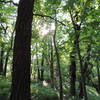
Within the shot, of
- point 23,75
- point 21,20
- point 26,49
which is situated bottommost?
point 23,75

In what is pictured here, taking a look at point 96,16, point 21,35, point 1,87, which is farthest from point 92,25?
point 1,87

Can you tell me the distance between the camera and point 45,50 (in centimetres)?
1631

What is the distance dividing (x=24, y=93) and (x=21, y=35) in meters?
1.09

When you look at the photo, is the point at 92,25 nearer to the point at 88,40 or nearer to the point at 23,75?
the point at 88,40

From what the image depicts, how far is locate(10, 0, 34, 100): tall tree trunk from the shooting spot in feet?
8.42

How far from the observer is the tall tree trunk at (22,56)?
2566mm

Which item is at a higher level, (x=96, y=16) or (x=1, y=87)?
(x=96, y=16)

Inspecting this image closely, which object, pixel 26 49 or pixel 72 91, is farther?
pixel 72 91

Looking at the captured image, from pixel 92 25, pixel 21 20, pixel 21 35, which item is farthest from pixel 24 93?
pixel 92 25

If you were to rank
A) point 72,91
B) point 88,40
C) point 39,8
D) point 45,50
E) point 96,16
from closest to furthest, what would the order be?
point 96,16, point 88,40, point 39,8, point 72,91, point 45,50

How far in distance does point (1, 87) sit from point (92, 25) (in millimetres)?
6356

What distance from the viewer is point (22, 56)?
2684 millimetres

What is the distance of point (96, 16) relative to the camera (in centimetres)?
568

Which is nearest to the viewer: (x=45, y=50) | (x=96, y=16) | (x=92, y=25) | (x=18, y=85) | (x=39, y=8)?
(x=18, y=85)
